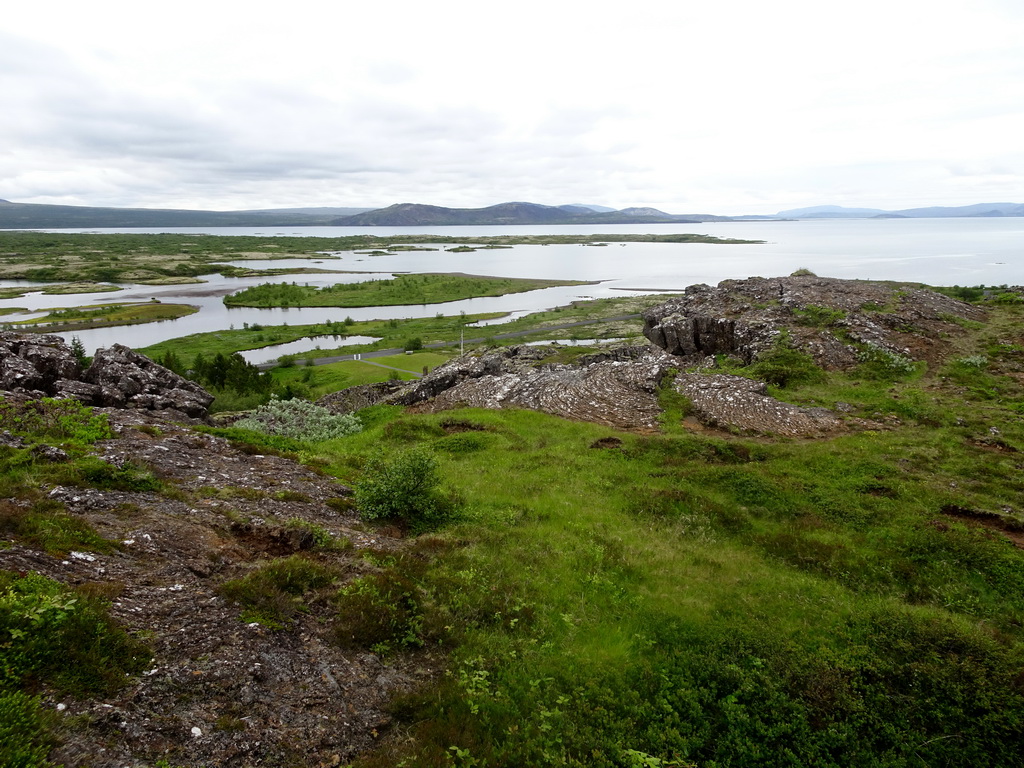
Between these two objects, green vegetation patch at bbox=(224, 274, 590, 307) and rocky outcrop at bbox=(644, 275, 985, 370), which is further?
green vegetation patch at bbox=(224, 274, 590, 307)

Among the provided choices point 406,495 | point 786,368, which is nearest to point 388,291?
point 786,368

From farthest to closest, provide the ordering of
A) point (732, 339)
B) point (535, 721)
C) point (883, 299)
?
point (883, 299) → point (732, 339) → point (535, 721)

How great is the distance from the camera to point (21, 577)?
733 cm

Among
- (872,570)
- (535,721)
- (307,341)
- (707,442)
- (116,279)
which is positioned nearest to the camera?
(535,721)

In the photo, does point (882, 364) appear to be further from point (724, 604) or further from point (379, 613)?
point (379, 613)

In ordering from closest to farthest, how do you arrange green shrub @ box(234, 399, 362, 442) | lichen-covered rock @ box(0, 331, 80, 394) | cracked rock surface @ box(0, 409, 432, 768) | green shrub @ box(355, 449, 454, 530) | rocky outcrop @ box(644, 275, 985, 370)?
cracked rock surface @ box(0, 409, 432, 768)
green shrub @ box(355, 449, 454, 530)
lichen-covered rock @ box(0, 331, 80, 394)
green shrub @ box(234, 399, 362, 442)
rocky outcrop @ box(644, 275, 985, 370)

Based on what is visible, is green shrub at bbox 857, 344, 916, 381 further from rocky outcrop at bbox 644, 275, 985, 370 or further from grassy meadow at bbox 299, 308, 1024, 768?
grassy meadow at bbox 299, 308, 1024, 768

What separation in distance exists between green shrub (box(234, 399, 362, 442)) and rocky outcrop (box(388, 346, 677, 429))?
5688mm

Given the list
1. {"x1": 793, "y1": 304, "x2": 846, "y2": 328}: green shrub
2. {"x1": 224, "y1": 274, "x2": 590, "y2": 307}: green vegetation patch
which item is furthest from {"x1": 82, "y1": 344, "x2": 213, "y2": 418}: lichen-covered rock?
{"x1": 224, "y1": 274, "x2": 590, "y2": 307}: green vegetation patch

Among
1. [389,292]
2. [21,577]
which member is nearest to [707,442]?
[21,577]

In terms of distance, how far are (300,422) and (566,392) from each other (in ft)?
46.3

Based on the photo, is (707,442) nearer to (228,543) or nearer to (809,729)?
(809,729)

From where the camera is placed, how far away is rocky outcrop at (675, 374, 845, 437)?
906 inches

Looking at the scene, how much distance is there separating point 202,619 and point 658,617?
27.8 feet
